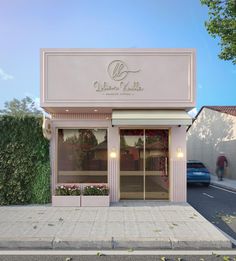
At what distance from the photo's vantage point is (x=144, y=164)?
11.4m

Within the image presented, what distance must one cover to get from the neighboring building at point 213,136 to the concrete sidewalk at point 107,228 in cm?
1307

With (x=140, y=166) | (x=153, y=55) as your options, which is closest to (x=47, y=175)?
(x=140, y=166)

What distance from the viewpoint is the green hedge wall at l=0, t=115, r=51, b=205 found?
10586mm

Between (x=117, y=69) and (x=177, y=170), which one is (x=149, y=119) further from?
(x=177, y=170)

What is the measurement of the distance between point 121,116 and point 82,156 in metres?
2.37

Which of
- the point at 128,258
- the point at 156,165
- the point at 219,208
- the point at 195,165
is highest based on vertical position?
the point at 156,165

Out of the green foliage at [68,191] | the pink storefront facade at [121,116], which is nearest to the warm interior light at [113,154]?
the pink storefront facade at [121,116]


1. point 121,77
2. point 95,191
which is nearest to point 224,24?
point 121,77

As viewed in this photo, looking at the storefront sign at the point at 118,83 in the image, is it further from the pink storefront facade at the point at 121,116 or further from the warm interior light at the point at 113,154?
the warm interior light at the point at 113,154

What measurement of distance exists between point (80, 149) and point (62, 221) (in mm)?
3692

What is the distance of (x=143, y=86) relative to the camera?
1084 centimetres

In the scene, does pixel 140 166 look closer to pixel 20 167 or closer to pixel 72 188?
pixel 72 188

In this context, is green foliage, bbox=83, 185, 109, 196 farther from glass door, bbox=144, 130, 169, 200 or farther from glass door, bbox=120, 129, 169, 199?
glass door, bbox=144, 130, 169, 200

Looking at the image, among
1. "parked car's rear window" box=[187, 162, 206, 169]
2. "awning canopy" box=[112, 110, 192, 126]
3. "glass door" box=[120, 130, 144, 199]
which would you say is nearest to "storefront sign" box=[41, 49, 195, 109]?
"awning canopy" box=[112, 110, 192, 126]
